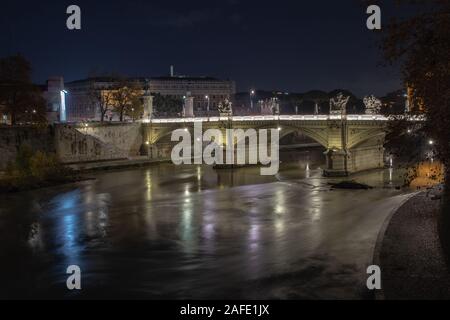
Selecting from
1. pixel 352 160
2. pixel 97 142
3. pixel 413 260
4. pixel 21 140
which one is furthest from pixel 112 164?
pixel 413 260

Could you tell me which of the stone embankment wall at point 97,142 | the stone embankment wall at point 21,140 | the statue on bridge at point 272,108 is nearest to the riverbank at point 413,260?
the stone embankment wall at point 21,140

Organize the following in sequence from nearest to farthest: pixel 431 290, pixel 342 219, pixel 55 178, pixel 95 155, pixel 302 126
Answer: pixel 431 290 < pixel 342 219 < pixel 55 178 < pixel 302 126 < pixel 95 155

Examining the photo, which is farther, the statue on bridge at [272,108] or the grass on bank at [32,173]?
the statue on bridge at [272,108]

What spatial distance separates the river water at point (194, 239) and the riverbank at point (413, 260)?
94 centimetres

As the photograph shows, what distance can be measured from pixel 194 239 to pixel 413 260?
1006 centimetres

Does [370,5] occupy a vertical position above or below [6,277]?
above

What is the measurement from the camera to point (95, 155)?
2247 inches

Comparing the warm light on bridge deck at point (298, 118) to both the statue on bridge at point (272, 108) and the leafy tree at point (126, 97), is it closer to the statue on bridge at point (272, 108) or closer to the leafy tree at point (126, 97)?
the statue on bridge at point (272, 108)

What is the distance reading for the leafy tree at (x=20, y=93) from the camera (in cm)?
4888

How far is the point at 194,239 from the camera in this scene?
22.8 m

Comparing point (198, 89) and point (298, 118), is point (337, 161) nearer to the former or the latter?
point (298, 118)
